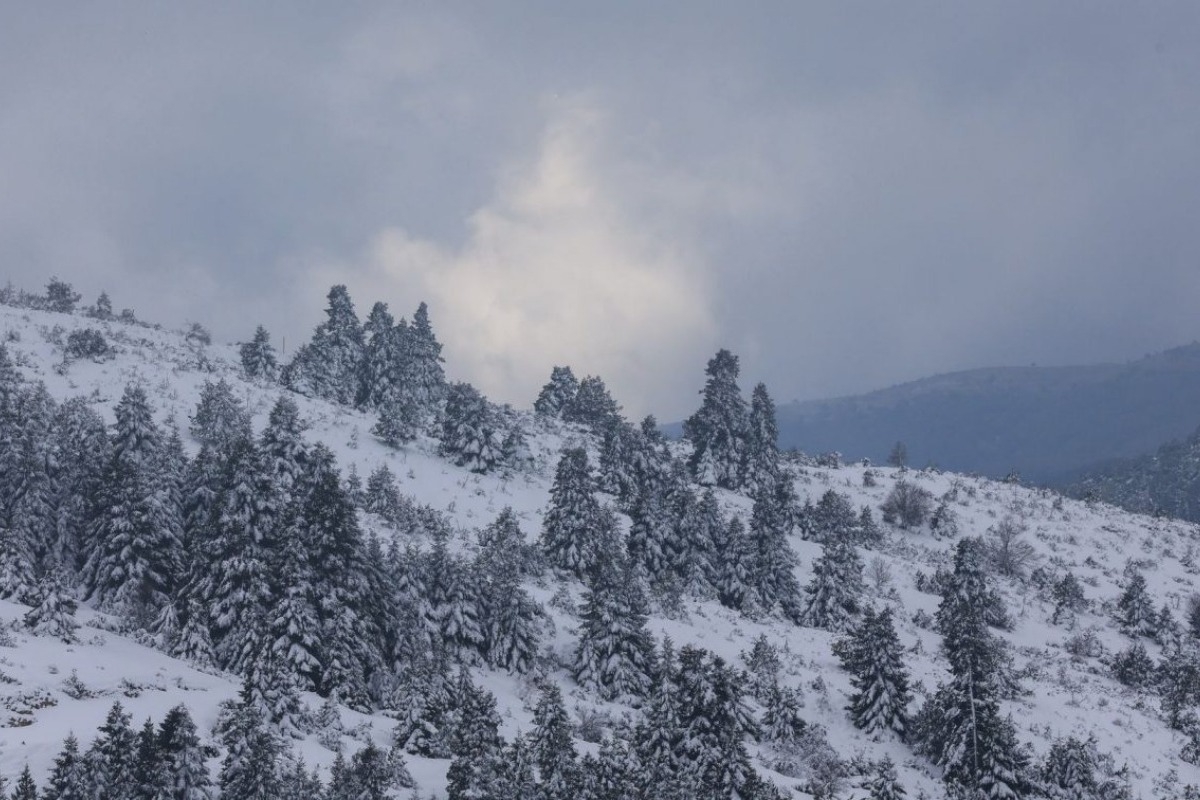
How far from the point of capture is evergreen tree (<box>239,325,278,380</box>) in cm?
10006

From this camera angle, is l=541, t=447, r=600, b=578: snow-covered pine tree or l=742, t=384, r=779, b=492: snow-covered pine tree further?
l=742, t=384, r=779, b=492: snow-covered pine tree

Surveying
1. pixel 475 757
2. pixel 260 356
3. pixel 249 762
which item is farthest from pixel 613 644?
pixel 260 356

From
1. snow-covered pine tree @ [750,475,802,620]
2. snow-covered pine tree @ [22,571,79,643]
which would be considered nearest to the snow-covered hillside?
snow-covered pine tree @ [22,571,79,643]

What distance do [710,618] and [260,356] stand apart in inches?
2689

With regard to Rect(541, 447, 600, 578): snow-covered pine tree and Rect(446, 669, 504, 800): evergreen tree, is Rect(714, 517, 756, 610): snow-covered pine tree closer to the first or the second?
Rect(541, 447, 600, 578): snow-covered pine tree

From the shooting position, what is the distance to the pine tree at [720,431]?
94.4m

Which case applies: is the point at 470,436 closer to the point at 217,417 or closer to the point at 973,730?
the point at 217,417

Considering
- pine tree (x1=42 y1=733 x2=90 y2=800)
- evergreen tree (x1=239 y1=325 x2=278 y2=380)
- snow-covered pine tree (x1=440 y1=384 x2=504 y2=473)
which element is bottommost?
pine tree (x1=42 y1=733 x2=90 y2=800)

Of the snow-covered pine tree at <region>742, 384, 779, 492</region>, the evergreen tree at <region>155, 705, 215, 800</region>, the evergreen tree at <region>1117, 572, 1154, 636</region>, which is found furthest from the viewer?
the snow-covered pine tree at <region>742, 384, 779, 492</region>

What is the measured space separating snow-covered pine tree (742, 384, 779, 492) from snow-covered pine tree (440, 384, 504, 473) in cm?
2901

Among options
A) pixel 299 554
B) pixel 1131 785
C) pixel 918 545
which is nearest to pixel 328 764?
pixel 299 554

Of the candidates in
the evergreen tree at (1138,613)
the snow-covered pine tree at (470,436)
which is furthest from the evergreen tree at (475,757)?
the evergreen tree at (1138,613)

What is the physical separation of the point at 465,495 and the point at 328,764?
49.5 m

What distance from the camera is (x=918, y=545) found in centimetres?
8975
